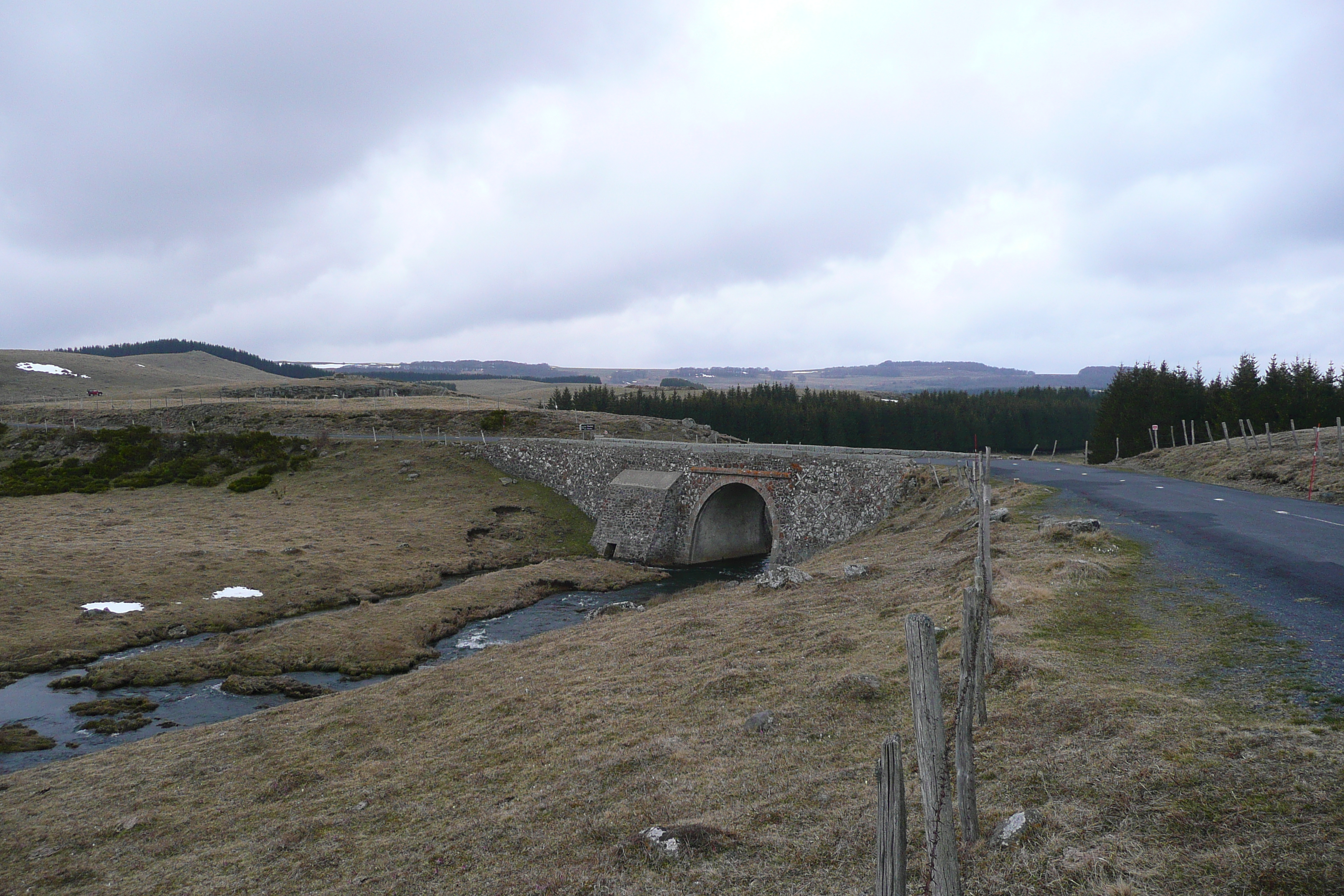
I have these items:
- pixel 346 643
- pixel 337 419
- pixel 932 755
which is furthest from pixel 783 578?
pixel 337 419

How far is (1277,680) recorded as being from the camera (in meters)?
10.2

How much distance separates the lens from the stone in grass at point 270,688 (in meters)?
23.5

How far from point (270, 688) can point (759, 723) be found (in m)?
18.6

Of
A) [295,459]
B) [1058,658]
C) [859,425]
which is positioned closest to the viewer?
[1058,658]

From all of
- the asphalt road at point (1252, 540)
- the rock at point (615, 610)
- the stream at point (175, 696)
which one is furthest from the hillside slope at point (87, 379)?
the asphalt road at point (1252, 540)

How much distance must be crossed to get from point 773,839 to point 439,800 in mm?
6879

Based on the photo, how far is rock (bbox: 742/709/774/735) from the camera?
1310 centimetres

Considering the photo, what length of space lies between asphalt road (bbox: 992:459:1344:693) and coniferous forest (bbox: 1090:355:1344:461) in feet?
88.2

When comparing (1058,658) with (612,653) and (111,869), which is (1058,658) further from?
(111,869)

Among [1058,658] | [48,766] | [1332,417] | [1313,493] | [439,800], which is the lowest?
[48,766]

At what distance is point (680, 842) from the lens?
9656 millimetres

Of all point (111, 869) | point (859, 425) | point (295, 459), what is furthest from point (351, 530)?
point (859, 425)

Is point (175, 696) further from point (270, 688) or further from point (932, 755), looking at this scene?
point (932, 755)

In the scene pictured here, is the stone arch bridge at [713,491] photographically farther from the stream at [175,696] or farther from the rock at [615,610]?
the rock at [615,610]
